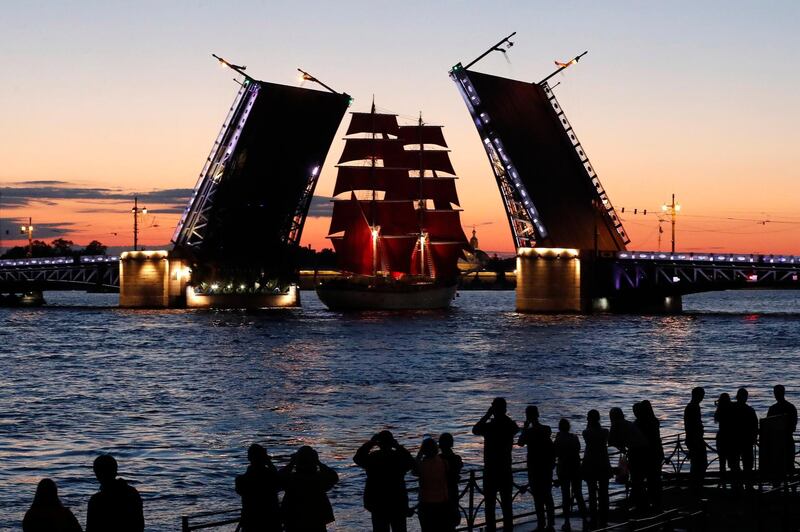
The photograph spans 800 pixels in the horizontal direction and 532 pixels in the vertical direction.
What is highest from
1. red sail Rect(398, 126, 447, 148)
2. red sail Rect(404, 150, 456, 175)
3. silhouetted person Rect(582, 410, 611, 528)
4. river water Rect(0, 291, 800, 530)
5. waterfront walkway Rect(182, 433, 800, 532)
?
red sail Rect(398, 126, 447, 148)

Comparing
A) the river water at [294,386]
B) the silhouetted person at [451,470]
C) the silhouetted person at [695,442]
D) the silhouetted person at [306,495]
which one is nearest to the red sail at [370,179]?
the river water at [294,386]

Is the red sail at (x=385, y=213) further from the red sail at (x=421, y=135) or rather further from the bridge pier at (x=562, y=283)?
the bridge pier at (x=562, y=283)

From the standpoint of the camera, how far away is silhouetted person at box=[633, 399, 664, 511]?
45.7 ft

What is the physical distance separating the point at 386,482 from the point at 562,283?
84.5m

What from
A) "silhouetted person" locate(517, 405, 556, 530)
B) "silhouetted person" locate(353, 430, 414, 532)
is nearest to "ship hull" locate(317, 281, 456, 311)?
"silhouetted person" locate(517, 405, 556, 530)

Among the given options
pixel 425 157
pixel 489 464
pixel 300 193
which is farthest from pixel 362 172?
pixel 489 464

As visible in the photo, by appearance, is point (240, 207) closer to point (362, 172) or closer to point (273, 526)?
point (362, 172)

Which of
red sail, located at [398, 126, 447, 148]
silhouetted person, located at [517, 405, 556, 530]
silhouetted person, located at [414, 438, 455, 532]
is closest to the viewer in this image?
silhouetted person, located at [414, 438, 455, 532]

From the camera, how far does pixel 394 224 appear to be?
11681 cm

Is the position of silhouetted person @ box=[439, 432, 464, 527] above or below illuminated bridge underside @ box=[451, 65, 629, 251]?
below

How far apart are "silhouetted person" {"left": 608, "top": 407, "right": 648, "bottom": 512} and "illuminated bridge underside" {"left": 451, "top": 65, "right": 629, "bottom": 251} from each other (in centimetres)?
6723

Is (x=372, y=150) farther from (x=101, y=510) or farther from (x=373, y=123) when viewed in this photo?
(x=101, y=510)

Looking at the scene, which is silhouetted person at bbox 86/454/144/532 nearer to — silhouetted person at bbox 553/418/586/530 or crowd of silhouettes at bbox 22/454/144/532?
A: crowd of silhouettes at bbox 22/454/144/532

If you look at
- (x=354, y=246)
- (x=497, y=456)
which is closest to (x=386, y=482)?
(x=497, y=456)
